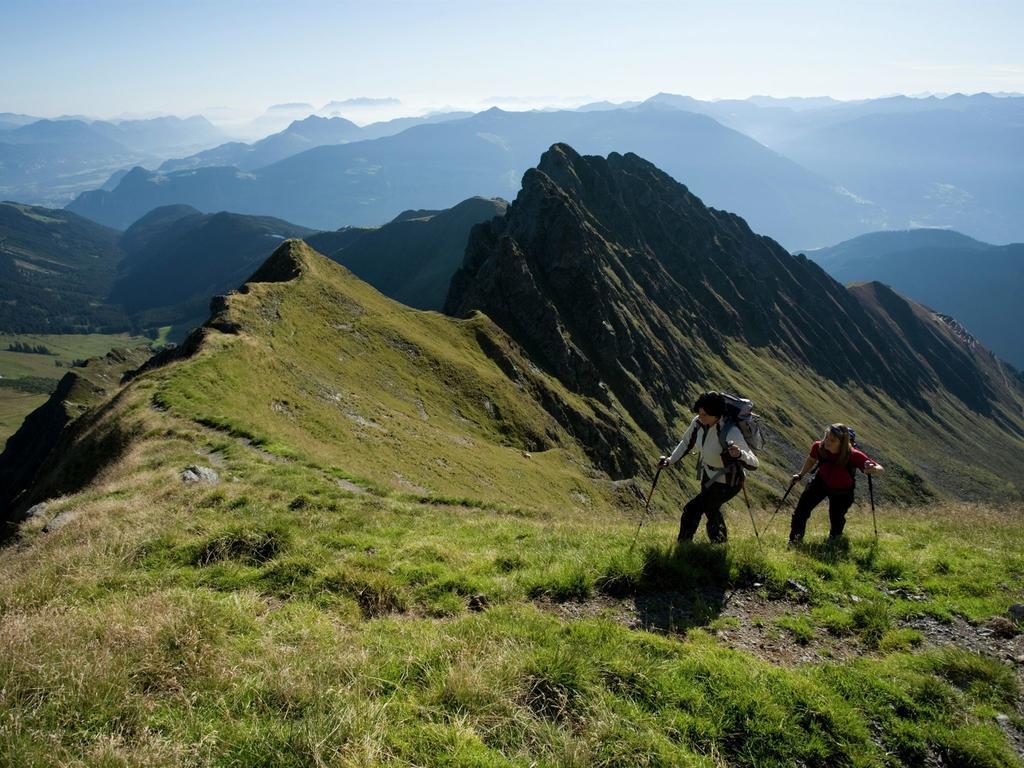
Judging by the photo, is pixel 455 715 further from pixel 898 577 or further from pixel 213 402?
pixel 213 402

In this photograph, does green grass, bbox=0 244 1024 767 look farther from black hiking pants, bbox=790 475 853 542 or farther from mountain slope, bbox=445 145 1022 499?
mountain slope, bbox=445 145 1022 499

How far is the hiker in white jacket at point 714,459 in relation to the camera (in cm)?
1180

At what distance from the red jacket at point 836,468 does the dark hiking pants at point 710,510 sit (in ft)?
10.4

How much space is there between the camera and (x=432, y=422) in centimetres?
5481

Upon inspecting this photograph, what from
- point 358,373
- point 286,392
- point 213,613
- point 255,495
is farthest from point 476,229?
point 213,613

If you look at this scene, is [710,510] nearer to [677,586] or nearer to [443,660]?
[677,586]

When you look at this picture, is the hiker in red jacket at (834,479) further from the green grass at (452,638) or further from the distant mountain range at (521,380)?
the distant mountain range at (521,380)

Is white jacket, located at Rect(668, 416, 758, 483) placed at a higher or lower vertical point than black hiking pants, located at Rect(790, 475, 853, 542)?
higher

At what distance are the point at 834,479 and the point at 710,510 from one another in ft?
12.3

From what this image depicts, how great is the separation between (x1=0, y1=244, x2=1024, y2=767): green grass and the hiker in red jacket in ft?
1.76

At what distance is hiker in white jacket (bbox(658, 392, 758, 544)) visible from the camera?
38.7 feet

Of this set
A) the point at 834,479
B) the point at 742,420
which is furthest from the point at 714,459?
the point at 834,479

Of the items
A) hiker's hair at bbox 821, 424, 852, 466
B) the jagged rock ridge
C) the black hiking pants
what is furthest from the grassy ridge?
the jagged rock ridge

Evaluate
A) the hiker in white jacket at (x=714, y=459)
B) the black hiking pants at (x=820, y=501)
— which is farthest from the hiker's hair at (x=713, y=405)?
the black hiking pants at (x=820, y=501)
